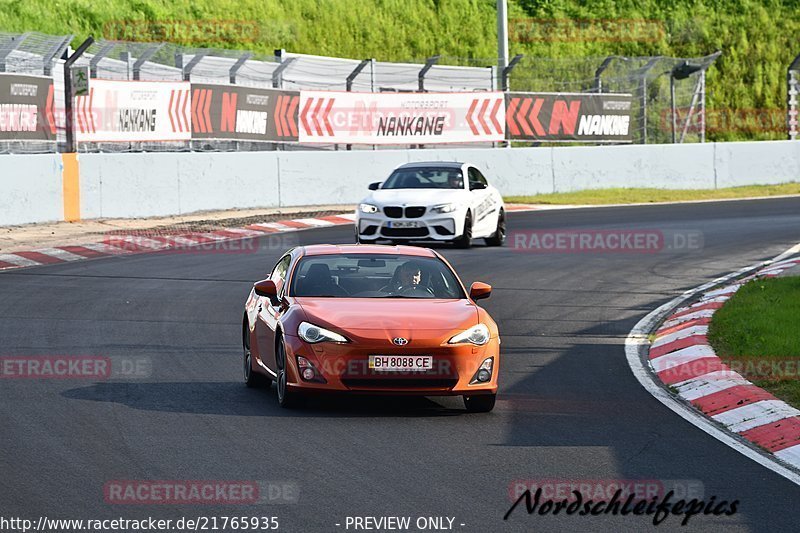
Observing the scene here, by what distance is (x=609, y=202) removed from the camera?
118ft

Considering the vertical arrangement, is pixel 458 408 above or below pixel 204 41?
below

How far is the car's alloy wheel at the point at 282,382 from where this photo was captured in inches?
422

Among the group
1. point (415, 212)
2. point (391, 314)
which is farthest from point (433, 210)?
point (391, 314)

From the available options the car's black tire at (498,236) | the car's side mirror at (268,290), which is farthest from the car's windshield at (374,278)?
the car's black tire at (498,236)

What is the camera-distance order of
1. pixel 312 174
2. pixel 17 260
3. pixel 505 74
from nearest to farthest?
pixel 17 260 < pixel 312 174 < pixel 505 74

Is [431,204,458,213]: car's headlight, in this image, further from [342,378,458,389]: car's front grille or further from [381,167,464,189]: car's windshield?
[342,378,458,389]: car's front grille

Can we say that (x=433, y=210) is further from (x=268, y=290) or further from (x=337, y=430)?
(x=337, y=430)

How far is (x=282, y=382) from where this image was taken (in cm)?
1084

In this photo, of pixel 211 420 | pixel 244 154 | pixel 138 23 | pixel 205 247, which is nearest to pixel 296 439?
pixel 211 420

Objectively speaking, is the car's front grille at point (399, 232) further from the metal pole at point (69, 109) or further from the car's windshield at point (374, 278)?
the car's windshield at point (374, 278)

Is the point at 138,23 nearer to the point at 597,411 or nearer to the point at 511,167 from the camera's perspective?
the point at 511,167

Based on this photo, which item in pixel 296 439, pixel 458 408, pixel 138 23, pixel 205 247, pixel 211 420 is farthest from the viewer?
pixel 138 23

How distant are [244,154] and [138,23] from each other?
64.2 feet

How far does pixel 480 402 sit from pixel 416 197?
13302 mm
